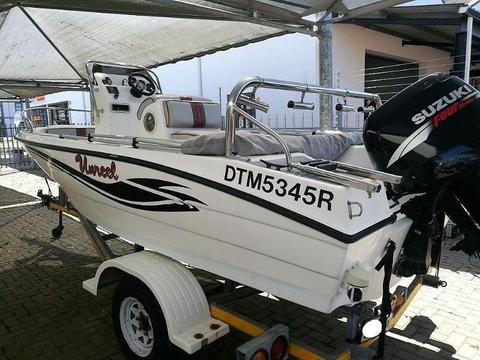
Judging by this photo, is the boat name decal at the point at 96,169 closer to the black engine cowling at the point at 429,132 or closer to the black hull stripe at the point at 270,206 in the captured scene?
the black hull stripe at the point at 270,206

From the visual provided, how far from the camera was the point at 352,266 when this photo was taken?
6.66ft

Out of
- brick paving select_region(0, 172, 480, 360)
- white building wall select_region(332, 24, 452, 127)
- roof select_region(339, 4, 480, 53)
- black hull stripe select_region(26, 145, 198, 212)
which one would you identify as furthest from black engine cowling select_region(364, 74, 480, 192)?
white building wall select_region(332, 24, 452, 127)

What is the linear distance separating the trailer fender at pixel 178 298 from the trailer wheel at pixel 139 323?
0.29ft

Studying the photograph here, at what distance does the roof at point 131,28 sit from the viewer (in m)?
5.27

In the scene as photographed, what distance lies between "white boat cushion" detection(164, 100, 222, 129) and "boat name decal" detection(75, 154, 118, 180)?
816 millimetres

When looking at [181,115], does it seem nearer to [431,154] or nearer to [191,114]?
[191,114]

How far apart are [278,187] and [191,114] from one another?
2.18 metres

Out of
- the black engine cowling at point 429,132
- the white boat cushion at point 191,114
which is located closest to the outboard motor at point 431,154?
the black engine cowling at point 429,132

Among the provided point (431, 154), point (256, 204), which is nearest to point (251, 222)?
point (256, 204)

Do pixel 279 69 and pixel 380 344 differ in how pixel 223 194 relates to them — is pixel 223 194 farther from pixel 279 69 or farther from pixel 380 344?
pixel 279 69

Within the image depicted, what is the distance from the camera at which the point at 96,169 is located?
10.4ft

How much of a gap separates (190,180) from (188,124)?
5.53ft

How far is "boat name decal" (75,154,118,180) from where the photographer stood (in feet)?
9.84

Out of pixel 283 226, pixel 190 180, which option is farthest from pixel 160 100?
pixel 283 226
